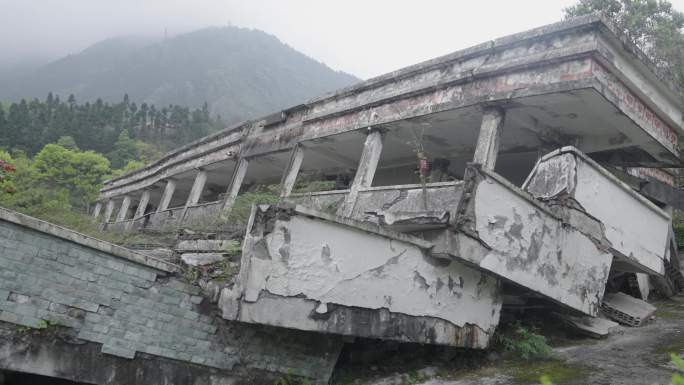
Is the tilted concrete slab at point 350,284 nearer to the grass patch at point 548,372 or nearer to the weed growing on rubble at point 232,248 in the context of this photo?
the grass patch at point 548,372

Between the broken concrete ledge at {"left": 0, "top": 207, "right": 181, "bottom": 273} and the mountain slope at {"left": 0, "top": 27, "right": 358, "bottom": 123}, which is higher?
the mountain slope at {"left": 0, "top": 27, "right": 358, "bottom": 123}

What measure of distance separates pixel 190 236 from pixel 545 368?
525cm

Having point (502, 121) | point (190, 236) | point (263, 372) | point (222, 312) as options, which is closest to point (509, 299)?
point (502, 121)

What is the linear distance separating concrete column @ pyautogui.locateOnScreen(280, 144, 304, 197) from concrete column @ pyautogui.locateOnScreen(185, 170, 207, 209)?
12.3 feet

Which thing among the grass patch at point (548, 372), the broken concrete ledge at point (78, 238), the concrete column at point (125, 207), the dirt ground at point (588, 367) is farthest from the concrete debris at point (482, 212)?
the concrete column at point (125, 207)

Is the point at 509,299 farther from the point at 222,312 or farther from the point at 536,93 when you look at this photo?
the point at 222,312

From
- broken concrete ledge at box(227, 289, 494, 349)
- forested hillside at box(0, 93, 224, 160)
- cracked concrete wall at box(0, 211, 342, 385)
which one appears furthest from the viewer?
forested hillside at box(0, 93, 224, 160)

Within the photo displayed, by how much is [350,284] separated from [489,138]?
3.02 metres

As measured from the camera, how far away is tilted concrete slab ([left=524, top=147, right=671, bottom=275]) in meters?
5.67

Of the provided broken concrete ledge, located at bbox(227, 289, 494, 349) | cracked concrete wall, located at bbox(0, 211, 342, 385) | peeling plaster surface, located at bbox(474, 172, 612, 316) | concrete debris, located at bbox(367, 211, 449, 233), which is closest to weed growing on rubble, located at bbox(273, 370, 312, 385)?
cracked concrete wall, located at bbox(0, 211, 342, 385)

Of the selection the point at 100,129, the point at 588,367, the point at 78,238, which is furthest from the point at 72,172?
the point at 588,367

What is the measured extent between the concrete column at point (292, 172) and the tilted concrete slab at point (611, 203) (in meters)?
4.87

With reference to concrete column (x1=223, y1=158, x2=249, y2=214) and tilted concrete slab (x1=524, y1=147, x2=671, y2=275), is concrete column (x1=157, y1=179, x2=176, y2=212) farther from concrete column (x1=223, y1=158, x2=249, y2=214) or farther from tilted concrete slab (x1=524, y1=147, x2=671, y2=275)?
tilted concrete slab (x1=524, y1=147, x2=671, y2=275)

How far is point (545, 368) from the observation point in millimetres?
4789
